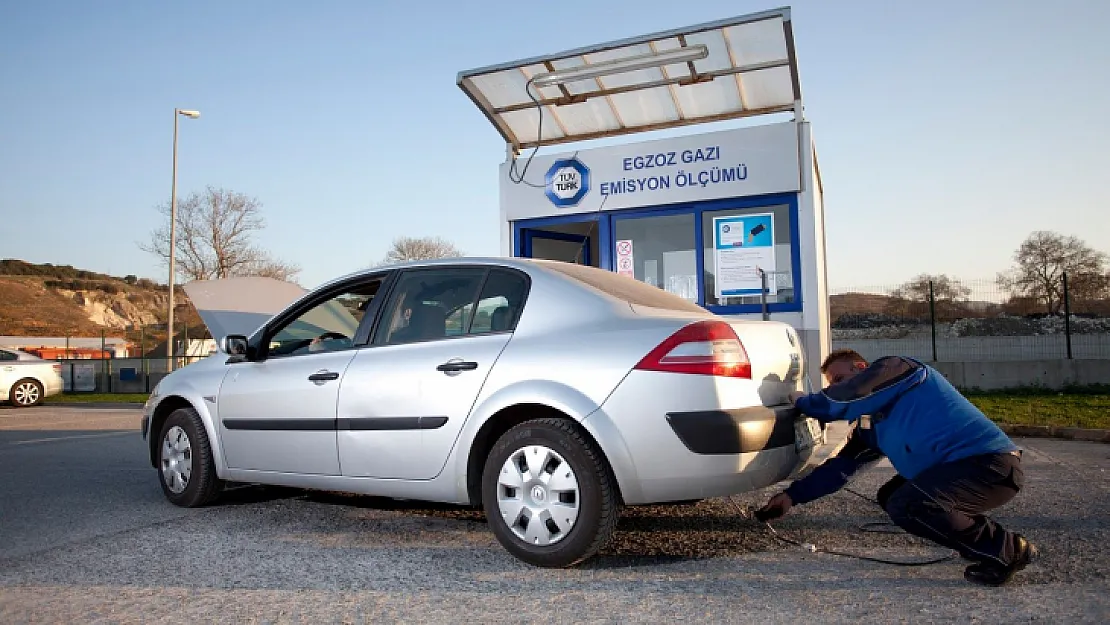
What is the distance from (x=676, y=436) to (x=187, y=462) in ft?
11.5

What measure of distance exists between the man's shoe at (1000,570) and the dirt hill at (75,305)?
9073 centimetres

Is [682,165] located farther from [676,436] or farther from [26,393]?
[26,393]

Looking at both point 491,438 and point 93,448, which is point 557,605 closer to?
point 491,438

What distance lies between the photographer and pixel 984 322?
18516 millimetres

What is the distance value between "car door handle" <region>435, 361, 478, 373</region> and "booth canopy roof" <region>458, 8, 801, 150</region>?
19.1ft

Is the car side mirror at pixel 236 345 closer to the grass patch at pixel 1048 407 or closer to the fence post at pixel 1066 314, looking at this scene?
the grass patch at pixel 1048 407

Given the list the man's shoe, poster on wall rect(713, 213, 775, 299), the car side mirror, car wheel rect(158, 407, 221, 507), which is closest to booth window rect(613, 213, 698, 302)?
poster on wall rect(713, 213, 775, 299)

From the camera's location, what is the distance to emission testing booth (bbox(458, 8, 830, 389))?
930 cm

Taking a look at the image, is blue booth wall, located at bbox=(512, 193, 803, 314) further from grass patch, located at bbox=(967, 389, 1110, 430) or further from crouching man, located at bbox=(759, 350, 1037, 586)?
crouching man, located at bbox=(759, 350, 1037, 586)

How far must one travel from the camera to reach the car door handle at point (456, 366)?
13.8ft

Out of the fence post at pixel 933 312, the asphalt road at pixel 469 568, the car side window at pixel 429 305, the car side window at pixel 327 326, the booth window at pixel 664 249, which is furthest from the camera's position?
the fence post at pixel 933 312

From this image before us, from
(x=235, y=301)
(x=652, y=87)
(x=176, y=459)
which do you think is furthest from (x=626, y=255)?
(x=176, y=459)

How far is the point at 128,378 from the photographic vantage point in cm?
2648

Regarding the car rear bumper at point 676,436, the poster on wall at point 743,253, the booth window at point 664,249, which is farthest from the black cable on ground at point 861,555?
the booth window at point 664,249
